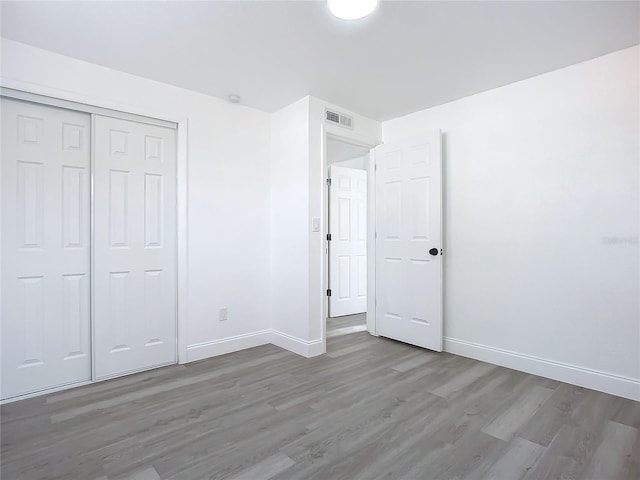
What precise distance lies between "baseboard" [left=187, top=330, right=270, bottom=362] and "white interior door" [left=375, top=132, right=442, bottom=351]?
1340 millimetres

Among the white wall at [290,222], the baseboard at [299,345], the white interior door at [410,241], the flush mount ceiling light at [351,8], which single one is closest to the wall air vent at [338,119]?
the white wall at [290,222]

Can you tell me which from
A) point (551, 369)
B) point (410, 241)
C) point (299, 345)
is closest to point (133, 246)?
point (299, 345)

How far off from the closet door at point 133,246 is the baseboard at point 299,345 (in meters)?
1.02

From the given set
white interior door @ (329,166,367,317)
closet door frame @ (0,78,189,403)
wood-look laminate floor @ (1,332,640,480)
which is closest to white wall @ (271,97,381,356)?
wood-look laminate floor @ (1,332,640,480)

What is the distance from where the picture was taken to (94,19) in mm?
2082

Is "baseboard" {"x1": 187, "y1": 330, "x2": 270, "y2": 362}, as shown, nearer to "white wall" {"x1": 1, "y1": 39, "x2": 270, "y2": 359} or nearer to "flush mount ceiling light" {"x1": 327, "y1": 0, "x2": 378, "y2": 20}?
"white wall" {"x1": 1, "y1": 39, "x2": 270, "y2": 359}

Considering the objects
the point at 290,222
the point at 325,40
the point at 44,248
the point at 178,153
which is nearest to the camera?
the point at 325,40

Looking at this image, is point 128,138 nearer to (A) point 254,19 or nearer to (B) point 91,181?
(B) point 91,181

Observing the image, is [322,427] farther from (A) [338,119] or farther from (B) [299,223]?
(A) [338,119]

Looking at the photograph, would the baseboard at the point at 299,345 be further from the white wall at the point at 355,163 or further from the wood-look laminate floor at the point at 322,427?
the white wall at the point at 355,163

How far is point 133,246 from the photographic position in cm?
283

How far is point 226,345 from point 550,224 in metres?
3.05

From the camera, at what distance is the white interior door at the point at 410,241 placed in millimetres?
3305

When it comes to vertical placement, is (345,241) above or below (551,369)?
above
